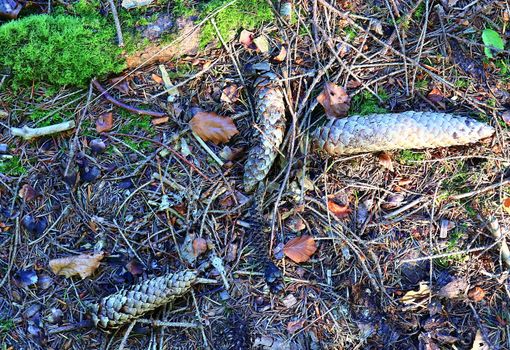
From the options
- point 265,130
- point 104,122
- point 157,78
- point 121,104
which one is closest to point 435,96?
point 265,130

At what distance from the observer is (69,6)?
2.89m

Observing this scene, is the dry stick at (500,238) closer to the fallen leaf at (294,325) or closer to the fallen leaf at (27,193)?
the fallen leaf at (294,325)

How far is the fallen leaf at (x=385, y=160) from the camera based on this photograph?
2635mm

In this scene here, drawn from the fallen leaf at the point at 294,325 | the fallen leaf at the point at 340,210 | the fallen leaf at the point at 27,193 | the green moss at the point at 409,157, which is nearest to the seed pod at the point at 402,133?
the green moss at the point at 409,157

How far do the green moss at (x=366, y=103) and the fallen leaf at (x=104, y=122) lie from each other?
141 centimetres

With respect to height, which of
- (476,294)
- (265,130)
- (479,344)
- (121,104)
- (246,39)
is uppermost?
(246,39)

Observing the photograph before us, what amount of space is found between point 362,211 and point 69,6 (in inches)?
84.1

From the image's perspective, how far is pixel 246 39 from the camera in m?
2.83

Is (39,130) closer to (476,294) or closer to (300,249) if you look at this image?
(300,249)

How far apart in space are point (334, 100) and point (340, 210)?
63 centimetres

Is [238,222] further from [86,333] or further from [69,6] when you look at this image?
[69,6]

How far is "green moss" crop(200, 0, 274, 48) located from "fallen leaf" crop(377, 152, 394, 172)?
1.05 meters

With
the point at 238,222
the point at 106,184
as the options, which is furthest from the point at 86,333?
the point at 238,222

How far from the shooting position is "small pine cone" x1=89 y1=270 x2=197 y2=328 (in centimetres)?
240
